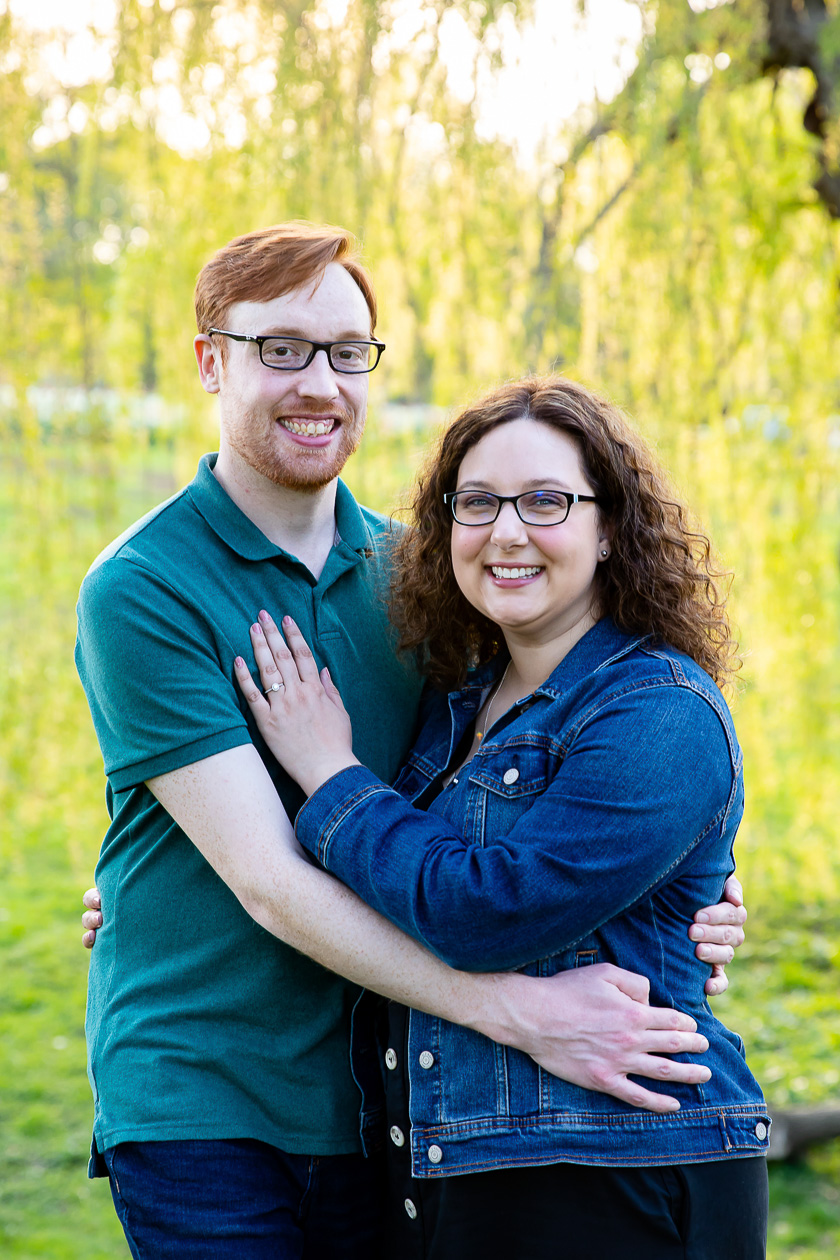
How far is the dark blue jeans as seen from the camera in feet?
5.62

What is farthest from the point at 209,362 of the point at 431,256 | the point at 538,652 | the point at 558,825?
the point at 431,256

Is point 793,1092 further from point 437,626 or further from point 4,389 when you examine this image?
point 4,389

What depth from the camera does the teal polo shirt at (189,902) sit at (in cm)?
169

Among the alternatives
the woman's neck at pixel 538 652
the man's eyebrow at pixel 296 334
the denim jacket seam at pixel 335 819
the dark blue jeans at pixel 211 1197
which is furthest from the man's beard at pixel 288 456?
the dark blue jeans at pixel 211 1197

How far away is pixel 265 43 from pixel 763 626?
2.51 metres

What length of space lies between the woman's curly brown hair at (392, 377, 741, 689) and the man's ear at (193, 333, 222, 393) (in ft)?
1.25

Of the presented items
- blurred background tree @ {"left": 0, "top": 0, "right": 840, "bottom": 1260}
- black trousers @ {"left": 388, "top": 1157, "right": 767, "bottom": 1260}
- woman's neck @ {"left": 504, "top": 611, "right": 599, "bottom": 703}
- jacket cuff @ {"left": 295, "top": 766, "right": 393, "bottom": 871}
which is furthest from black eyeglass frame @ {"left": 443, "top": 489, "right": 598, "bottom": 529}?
blurred background tree @ {"left": 0, "top": 0, "right": 840, "bottom": 1260}

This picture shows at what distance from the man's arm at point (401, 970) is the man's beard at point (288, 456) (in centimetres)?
46

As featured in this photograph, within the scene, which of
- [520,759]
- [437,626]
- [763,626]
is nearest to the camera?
[520,759]

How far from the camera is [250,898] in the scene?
167 centimetres

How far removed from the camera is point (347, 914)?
164 cm

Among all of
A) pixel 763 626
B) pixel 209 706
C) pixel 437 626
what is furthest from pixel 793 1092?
pixel 209 706

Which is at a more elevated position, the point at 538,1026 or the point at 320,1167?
the point at 538,1026

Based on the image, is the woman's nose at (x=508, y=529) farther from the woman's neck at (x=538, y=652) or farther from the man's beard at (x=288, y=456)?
the man's beard at (x=288, y=456)
